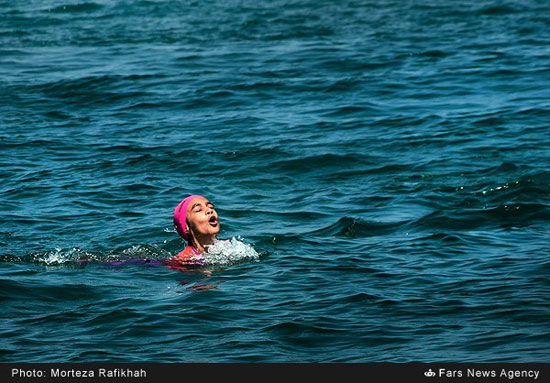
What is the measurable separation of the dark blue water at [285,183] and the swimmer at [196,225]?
0.51 meters

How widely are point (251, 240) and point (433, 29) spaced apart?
1800cm

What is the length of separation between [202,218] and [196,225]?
0.43 feet

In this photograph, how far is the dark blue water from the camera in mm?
10805

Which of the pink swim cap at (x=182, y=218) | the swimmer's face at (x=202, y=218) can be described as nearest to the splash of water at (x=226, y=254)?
the swimmer's face at (x=202, y=218)

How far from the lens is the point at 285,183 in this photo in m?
17.9

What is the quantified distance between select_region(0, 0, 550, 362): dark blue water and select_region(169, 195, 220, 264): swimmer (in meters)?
0.51

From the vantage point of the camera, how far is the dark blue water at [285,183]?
10.8 meters

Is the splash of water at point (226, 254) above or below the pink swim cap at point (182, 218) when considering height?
below

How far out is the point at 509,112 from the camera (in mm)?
21625
